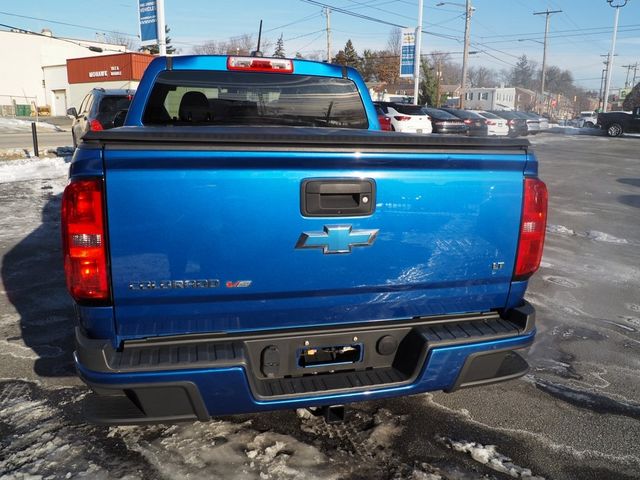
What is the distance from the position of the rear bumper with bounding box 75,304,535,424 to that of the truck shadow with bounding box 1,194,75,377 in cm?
166

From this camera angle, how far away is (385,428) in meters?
3.01

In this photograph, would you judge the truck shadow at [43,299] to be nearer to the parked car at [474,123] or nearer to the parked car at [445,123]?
the parked car at [445,123]

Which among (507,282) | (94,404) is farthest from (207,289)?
(507,282)

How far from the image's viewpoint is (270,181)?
87.7 inches

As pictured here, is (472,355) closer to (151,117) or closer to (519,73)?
(151,117)

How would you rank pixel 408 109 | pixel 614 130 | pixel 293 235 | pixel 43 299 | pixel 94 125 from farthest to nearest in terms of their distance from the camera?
pixel 614 130 < pixel 408 109 < pixel 94 125 < pixel 43 299 < pixel 293 235

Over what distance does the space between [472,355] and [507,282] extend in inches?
16.6

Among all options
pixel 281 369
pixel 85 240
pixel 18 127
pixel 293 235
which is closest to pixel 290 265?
pixel 293 235

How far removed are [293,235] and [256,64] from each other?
2.18m

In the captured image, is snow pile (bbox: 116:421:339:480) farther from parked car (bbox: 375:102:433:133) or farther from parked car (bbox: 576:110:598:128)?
parked car (bbox: 576:110:598:128)

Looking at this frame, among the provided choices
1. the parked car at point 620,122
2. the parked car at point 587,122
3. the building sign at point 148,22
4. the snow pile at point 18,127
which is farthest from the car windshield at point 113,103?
the parked car at point 587,122

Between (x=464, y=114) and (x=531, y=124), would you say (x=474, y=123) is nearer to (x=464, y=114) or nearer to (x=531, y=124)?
(x=464, y=114)

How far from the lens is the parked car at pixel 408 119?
19.3 m

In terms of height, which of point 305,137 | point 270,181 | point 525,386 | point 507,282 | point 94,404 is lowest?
point 525,386
